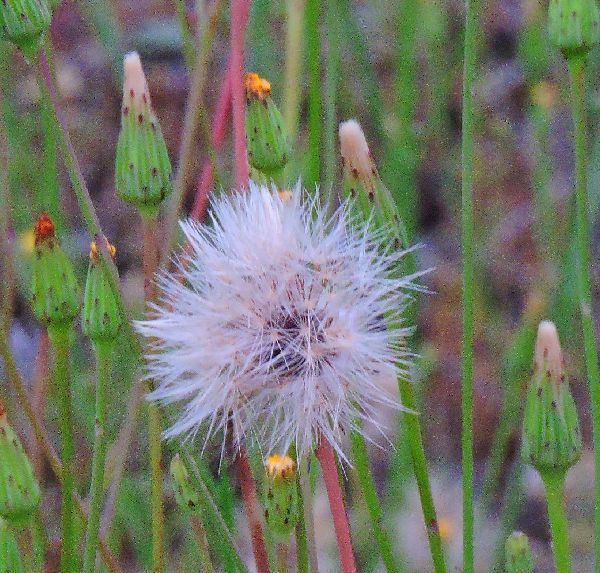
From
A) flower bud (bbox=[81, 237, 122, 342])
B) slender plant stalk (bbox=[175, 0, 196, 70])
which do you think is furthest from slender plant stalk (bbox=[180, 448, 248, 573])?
slender plant stalk (bbox=[175, 0, 196, 70])

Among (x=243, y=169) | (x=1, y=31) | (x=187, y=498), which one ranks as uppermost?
(x=1, y=31)

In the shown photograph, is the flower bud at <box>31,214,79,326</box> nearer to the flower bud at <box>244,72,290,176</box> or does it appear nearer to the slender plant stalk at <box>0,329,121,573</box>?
the slender plant stalk at <box>0,329,121,573</box>

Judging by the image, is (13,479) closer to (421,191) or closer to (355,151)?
(355,151)

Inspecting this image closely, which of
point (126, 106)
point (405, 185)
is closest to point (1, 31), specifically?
point (126, 106)

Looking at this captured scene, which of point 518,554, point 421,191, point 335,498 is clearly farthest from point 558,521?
point 421,191

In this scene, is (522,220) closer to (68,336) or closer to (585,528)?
(585,528)
